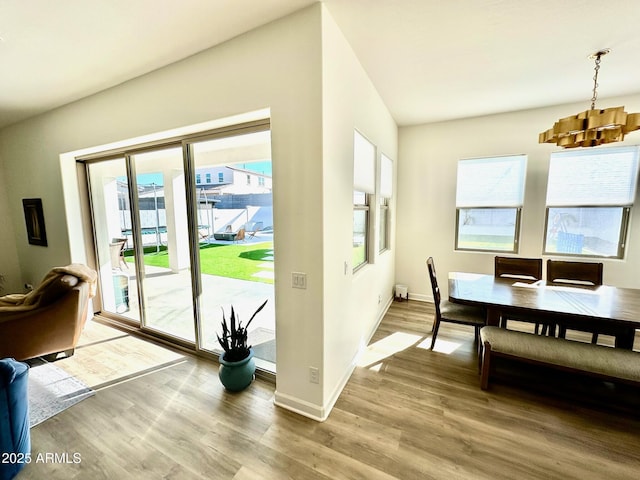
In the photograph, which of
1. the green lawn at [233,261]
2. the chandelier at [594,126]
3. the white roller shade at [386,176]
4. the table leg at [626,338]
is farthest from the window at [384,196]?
the table leg at [626,338]

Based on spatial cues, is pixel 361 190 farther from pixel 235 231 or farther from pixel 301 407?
pixel 301 407

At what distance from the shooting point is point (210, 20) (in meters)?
1.70

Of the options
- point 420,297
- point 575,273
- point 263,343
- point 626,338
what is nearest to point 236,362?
point 263,343

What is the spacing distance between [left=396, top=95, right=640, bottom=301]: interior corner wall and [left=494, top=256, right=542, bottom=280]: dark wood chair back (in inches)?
28.0

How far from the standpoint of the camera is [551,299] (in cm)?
228

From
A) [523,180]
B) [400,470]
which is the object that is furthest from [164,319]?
[523,180]

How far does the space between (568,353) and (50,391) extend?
170 inches

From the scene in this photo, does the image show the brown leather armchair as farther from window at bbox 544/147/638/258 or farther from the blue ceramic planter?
window at bbox 544/147/638/258

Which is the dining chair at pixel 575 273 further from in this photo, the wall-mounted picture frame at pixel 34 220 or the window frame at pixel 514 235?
the wall-mounted picture frame at pixel 34 220

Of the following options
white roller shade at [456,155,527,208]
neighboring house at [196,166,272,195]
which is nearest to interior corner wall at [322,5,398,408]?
neighboring house at [196,166,272,195]

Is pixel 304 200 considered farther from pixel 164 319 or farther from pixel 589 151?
pixel 589 151

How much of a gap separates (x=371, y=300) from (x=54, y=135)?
14.7 feet

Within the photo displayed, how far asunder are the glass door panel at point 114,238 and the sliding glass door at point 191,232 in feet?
0.05

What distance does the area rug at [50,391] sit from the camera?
6.48 ft
